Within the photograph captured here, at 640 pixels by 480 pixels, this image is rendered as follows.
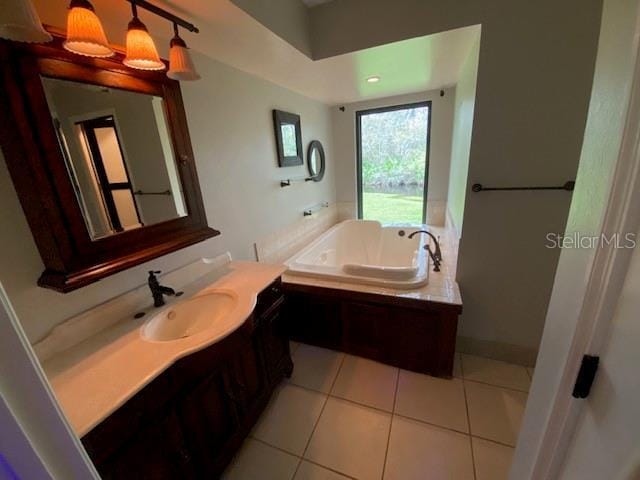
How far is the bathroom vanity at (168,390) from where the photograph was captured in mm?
770

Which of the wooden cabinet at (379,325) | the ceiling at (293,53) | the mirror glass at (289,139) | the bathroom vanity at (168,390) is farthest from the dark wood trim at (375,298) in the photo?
the ceiling at (293,53)

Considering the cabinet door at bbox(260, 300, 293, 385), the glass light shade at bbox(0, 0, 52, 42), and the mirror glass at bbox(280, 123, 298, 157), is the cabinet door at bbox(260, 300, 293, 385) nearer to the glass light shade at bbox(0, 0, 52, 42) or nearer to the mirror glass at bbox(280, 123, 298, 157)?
the glass light shade at bbox(0, 0, 52, 42)

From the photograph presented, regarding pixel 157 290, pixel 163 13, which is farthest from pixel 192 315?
pixel 163 13

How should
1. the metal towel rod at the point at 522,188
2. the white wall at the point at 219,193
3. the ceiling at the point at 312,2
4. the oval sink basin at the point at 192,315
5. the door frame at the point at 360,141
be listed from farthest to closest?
the door frame at the point at 360,141 < the ceiling at the point at 312,2 < the metal towel rod at the point at 522,188 < the oval sink basin at the point at 192,315 < the white wall at the point at 219,193

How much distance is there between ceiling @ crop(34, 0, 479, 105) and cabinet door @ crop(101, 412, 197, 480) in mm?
1520

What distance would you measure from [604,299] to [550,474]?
1.58ft

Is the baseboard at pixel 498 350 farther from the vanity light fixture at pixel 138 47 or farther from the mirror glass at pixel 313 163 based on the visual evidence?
the vanity light fixture at pixel 138 47

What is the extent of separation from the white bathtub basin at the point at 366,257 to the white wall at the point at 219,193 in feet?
1.47

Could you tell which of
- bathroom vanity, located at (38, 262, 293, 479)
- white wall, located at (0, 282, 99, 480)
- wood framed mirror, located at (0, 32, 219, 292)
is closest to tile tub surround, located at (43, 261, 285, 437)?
bathroom vanity, located at (38, 262, 293, 479)

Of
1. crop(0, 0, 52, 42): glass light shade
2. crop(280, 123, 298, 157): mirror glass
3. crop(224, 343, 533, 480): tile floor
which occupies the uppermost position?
crop(0, 0, 52, 42): glass light shade

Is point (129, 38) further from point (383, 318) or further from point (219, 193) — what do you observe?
point (383, 318)

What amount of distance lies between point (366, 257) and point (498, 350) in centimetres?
159

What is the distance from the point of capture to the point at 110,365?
0.90m

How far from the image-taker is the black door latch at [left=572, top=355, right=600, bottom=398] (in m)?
0.50
